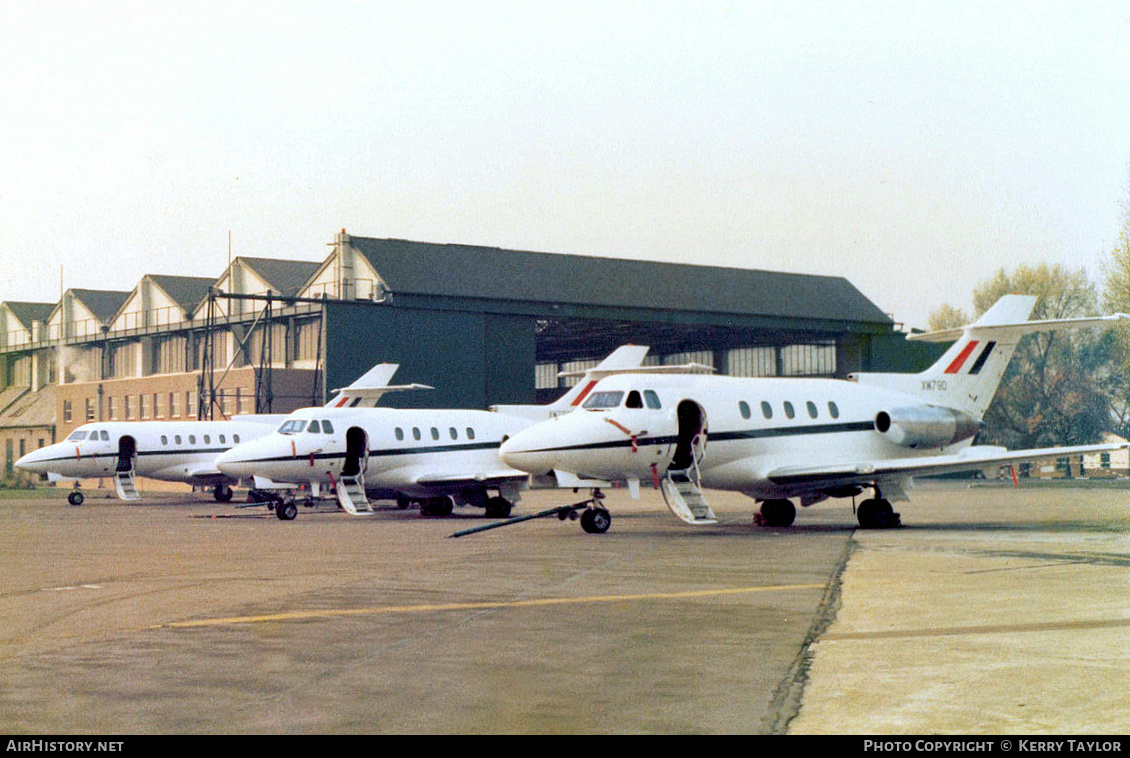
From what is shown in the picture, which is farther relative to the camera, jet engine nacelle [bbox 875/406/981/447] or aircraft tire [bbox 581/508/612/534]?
jet engine nacelle [bbox 875/406/981/447]

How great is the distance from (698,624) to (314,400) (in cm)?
4931

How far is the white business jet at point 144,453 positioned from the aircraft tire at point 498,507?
13746mm

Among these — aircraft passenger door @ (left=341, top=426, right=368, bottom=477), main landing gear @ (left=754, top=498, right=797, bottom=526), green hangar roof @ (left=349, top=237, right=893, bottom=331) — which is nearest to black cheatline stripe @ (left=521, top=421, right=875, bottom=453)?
main landing gear @ (left=754, top=498, right=797, bottom=526)

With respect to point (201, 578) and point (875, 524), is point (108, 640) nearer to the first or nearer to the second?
point (201, 578)

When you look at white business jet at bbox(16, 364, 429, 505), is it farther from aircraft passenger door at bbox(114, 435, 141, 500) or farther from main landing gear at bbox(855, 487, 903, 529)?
main landing gear at bbox(855, 487, 903, 529)

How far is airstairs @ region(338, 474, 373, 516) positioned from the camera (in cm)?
3300

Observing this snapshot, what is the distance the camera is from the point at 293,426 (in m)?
32.8

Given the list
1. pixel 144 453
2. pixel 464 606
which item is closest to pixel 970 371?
pixel 464 606

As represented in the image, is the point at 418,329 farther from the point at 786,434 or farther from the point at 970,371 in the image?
the point at 786,434

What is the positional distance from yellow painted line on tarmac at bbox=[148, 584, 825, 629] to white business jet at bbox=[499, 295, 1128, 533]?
9332 mm

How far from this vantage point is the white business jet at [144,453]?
46625mm

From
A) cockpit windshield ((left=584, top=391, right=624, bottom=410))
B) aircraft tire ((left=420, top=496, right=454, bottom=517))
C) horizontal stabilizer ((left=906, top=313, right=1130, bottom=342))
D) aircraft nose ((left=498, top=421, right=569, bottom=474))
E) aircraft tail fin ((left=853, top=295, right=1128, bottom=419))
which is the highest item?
horizontal stabilizer ((left=906, top=313, right=1130, bottom=342))

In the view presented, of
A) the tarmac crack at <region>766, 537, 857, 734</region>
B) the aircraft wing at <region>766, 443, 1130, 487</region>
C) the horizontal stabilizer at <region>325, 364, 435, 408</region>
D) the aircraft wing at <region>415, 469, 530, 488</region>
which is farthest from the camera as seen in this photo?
the horizontal stabilizer at <region>325, 364, 435, 408</region>

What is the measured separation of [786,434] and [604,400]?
156 inches
